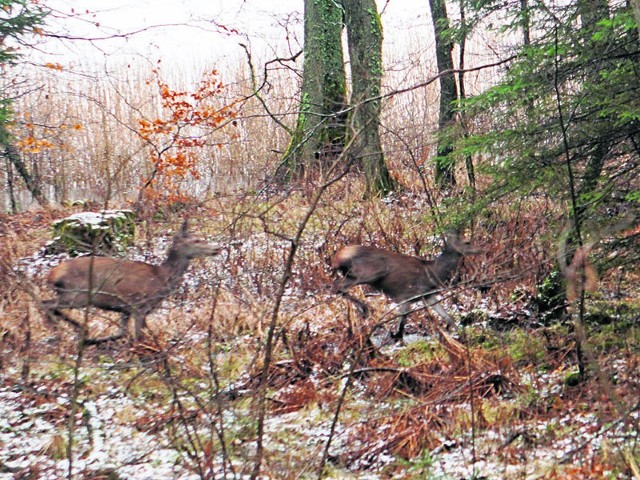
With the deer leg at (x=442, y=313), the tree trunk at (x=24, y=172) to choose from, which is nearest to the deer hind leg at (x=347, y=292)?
the deer leg at (x=442, y=313)

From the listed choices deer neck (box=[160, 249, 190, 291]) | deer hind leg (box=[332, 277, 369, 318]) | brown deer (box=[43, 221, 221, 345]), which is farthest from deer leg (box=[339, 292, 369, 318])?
deer neck (box=[160, 249, 190, 291])

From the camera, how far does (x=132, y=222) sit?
522 inches

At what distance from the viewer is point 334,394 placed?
6.72m

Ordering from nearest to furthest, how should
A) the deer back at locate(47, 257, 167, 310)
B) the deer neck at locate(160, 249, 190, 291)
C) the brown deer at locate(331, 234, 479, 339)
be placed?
1. the deer back at locate(47, 257, 167, 310)
2. the brown deer at locate(331, 234, 479, 339)
3. the deer neck at locate(160, 249, 190, 291)

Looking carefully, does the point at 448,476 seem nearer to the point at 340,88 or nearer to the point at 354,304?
the point at 354,304

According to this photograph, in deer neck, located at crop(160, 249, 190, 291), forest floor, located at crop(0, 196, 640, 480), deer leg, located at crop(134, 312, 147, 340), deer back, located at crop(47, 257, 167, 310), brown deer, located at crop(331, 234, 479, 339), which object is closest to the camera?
forest floor, located at crop(0, 196, 640, 480)

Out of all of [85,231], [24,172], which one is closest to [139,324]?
[85,231]

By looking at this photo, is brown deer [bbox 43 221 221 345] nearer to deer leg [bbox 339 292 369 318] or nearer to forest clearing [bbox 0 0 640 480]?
forest clearing [bbox 0 0 640 480]

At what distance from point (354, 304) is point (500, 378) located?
2569mm

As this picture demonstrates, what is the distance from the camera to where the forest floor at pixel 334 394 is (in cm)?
485

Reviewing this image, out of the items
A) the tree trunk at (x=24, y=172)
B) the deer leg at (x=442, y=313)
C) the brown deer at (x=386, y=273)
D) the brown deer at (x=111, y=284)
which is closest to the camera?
the deer leg at (x=442, y=313)

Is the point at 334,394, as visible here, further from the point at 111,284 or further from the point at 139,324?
the point at 111,284

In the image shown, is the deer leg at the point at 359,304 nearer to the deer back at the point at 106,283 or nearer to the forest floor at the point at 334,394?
the forest floor at the point at 334,394

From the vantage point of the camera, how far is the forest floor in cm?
485
